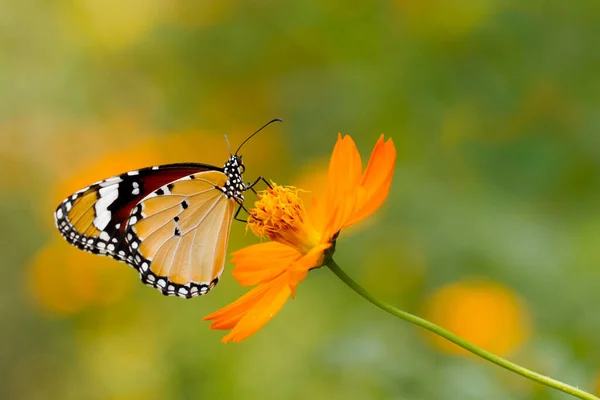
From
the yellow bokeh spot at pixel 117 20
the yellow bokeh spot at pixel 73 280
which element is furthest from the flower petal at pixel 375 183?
the yellow bokeh spot at pixel 117 20

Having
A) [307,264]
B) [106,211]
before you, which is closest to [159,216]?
[106,211]

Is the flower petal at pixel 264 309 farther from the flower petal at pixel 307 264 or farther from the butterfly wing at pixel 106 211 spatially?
the butterfly wing at pixel 106 211

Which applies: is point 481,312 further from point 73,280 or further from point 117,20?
point 117,20

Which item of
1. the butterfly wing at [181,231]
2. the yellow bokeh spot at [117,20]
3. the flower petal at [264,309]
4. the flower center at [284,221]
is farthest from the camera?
the yellow bokeh spot at [117,20]

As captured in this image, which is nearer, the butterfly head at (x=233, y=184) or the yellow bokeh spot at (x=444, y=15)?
the butterfly head at (x=233, y=184)

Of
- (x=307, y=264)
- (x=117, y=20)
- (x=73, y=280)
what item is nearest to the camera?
(x=307, y=264)

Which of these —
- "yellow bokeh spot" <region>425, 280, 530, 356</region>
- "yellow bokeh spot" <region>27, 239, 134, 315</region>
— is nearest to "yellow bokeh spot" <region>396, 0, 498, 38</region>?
"yellow bokeh spot" <region>425, 280, 530, 356</region>
